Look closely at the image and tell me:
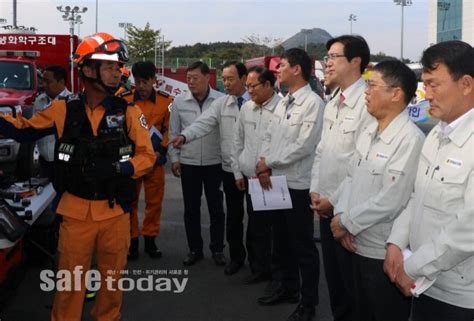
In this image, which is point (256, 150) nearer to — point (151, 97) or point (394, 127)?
point (151, 97)

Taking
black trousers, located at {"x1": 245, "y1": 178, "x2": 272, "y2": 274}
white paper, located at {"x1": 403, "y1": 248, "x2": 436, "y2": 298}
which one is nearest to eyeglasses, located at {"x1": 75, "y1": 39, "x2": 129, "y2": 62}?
black trousers, located at {"x1": 245, "y1": 178, "x2": 272, "y2": 274}

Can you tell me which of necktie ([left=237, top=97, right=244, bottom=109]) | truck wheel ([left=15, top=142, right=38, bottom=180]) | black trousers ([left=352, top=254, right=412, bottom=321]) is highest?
necktie ([left=237, top=97, right=244, bottom=109])

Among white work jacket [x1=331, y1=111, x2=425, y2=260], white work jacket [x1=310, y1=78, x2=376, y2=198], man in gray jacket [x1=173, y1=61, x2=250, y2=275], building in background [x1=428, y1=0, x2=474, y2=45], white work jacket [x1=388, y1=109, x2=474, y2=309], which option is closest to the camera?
white work jacket [x1=388, y1=109, x2=474, y2=309]

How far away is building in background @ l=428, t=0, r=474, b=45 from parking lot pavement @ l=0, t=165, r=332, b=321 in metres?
49.3

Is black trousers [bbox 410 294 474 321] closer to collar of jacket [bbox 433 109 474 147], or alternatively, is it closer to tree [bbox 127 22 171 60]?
collar of jacket [bbox 433 109 474 147]

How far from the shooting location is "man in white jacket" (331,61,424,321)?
109 inches

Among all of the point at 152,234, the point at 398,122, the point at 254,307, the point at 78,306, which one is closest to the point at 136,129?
the point at 78,306

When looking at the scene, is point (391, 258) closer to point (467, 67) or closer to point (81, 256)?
point (467, 67)

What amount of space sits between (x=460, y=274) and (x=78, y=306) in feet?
7.68

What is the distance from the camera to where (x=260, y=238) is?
489cm

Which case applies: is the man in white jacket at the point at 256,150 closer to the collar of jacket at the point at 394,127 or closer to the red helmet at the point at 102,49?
the red helmet at the point at 102,49

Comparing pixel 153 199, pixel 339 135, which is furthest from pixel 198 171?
pixel 339 135

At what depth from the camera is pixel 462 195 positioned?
219 cm

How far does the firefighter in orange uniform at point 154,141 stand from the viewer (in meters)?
5.73
